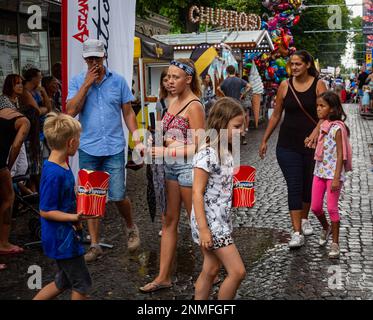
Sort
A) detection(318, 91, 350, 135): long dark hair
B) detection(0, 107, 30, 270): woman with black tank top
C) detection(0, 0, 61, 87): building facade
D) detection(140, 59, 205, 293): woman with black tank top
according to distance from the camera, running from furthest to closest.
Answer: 1. detection(0, 0, 61, 87): building facade
2. detection(0, 107, 30, 270): woman with black tank top
3. detection(318, 91, 350, 135): long dark hair
4. detection(140, 59, 205, 293): woman with black tank top

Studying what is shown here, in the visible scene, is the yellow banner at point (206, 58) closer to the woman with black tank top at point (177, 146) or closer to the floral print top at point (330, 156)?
the floral print top at point (330, 156)

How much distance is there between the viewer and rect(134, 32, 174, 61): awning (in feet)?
39.9

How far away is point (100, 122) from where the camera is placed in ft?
18.3

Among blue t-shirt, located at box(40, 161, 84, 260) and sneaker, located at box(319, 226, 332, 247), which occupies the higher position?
blue t-shirt, located at box(40, 161, 84, 260)

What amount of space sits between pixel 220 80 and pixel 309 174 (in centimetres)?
1106

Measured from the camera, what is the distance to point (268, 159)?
1270 cm

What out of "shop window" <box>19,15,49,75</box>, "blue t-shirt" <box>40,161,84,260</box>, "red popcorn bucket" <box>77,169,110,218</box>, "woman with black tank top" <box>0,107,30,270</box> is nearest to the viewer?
"blue t-shirt" <box>40,161,84,260</box>

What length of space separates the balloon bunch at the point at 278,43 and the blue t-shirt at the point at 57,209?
1740 centimetres

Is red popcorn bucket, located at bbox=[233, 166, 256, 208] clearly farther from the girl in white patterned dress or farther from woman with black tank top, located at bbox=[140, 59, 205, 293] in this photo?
woman with black tank top, located at bbox=[140, 59, 205, 293]

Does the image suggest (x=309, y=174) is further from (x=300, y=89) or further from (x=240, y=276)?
(x=240, y=276)

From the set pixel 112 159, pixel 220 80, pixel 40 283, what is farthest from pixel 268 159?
pixel 40 283

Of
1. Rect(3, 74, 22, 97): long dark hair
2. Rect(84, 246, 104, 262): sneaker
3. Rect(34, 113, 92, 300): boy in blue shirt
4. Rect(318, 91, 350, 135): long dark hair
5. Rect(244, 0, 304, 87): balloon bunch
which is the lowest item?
Rect(84, 246, 104, 262): sneaker

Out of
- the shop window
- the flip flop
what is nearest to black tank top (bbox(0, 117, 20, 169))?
the flip flop

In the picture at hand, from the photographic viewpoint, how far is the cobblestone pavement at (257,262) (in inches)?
185
